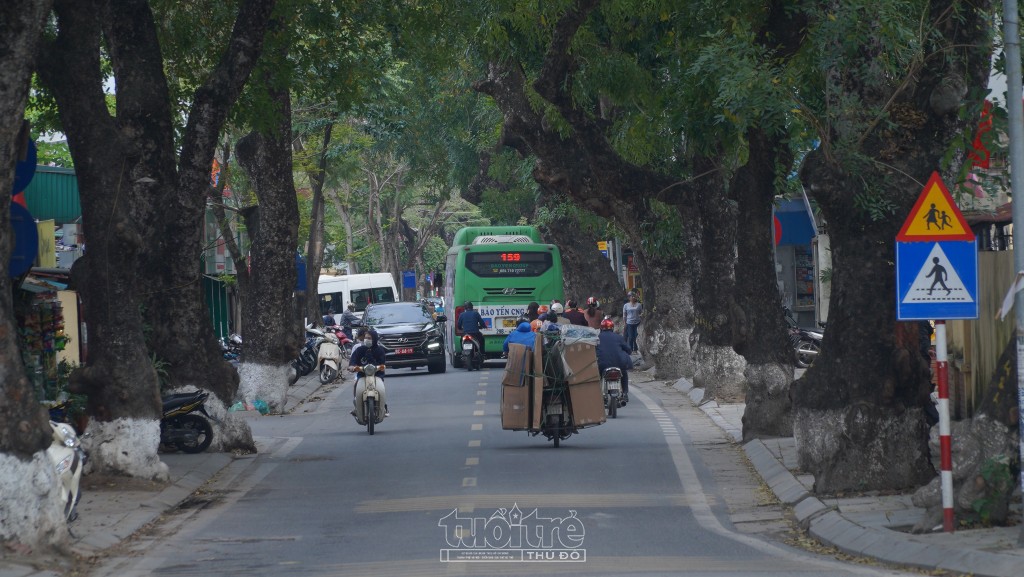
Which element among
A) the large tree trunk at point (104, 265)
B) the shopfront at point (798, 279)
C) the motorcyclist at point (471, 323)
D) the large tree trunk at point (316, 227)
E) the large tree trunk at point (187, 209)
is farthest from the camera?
the shopfront at point (798, 279)

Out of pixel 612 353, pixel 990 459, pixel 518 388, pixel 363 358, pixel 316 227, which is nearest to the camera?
pixel 990 459

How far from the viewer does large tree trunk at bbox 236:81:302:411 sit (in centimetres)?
2417

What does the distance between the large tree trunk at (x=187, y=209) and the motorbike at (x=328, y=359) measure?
15401 mm

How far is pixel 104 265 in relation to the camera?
13820mm

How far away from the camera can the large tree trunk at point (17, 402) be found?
31.9ft

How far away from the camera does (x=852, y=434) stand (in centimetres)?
1221

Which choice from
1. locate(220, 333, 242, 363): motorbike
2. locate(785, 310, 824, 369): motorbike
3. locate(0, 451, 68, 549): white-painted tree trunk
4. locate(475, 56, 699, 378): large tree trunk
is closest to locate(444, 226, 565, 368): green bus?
locate(220, 333, 242, 363): motorbike

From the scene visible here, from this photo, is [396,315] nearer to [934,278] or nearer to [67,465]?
[67,465]

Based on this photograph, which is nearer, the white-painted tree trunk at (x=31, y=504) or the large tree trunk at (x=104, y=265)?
the white-painted tree trunk at (x=31, y=504)

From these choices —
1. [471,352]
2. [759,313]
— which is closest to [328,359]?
[471,352]

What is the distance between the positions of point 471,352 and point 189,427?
1888 centimetres

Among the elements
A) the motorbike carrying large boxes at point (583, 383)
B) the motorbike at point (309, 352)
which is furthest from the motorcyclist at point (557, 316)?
the motorbike carrying large boxes at point (583, 383)

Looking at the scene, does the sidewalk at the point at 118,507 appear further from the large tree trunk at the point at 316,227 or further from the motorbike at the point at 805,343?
the large tree trunk at the point at 316,227

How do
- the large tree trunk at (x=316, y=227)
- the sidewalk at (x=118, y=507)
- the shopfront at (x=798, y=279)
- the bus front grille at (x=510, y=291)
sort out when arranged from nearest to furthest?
the sidewalk at (x=118, y=507), the large tree trunk at (x=316, y=227), the bus front grille at (x=510, y=291), the shopfront at (x=798, y=279)
